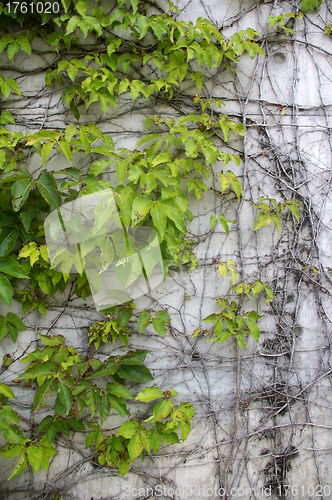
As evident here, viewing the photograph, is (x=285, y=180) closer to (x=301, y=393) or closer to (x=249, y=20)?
(x=249, y=20)

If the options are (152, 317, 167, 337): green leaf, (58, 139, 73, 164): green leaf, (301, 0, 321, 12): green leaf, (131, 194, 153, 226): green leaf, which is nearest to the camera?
(131, 194, 153, 226): green leaf

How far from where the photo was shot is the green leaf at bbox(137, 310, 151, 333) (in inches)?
66.6

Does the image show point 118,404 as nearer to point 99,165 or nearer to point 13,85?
point 99,165

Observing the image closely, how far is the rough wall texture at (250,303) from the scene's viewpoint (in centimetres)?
179

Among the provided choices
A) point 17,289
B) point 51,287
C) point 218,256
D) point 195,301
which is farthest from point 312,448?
point 17,289

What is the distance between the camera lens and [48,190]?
1525 mm

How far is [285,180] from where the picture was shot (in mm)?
1897

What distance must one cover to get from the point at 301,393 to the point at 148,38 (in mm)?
2253

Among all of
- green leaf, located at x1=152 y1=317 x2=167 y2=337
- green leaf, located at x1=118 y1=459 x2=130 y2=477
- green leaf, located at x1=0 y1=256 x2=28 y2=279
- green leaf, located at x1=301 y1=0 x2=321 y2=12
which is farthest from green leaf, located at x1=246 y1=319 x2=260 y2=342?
green leaf, located at x1=301 y1=0 x2=321 y2=12

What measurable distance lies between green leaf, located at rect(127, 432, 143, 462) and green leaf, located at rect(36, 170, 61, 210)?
1218 mm

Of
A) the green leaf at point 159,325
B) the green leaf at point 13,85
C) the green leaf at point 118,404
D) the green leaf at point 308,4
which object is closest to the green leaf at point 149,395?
the green leaf at point 118,404

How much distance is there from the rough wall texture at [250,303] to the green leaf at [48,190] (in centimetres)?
35

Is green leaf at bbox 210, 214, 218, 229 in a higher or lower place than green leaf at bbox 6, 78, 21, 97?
lower

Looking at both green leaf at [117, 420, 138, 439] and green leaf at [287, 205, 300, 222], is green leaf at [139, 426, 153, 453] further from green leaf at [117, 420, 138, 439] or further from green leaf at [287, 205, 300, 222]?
green leaf at [287, 205, 300, 222]
